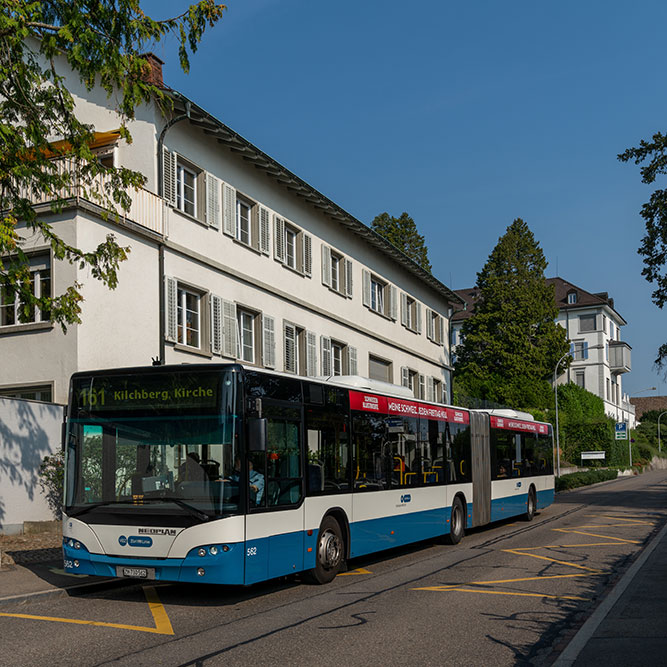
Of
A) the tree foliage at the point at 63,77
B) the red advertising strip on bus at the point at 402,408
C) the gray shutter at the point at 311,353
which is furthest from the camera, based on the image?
the gray shutter at the point at 311,353

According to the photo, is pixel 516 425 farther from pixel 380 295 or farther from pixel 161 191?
pixel 380 295

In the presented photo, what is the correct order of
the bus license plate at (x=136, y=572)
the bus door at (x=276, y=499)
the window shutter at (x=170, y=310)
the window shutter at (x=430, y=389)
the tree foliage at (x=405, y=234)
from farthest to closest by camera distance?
the tree foliage at (x=405, y=234), the window shutter at (x=430, y=389), the window shutter at (x=170, y=310), the bus door at (x=276, y=499), the bus license plate at (x=136, y=572)

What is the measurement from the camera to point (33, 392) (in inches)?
765

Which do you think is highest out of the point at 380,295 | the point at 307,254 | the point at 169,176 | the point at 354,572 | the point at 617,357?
the point at 617,357

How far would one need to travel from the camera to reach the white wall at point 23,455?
16688 millimetres

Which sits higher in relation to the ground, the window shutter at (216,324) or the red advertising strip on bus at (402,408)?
the window shutter at (216,324)

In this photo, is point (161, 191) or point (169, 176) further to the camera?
point (169, 176)

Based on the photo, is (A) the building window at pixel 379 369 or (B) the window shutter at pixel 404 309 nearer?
(A) the building window at pixel 379 369

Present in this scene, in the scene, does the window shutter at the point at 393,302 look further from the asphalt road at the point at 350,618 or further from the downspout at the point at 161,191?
the asphalt road at the point at 350,618

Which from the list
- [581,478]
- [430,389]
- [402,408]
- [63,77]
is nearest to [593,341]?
[581,478]

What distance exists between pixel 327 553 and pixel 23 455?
8089mm

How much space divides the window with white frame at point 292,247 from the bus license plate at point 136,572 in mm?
17650

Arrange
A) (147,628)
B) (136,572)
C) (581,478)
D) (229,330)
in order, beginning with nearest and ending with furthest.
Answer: (147,628) → (136,572) → (229,330) → (581,478)

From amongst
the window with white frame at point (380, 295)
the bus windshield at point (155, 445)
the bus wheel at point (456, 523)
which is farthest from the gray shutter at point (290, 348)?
the bus windshield at point (155, 445)
